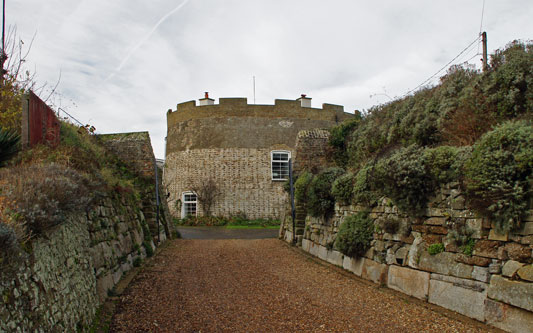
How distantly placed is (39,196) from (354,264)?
657 cm

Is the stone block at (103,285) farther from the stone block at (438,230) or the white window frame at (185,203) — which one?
the white window frame at (185,203)

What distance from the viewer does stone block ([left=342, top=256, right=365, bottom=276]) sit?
8.48 metres

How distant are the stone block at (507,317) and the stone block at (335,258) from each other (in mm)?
4544

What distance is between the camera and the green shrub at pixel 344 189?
9.49 meters

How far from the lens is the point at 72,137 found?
32.3 feet

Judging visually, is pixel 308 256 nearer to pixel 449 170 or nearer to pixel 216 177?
pixel 449 170

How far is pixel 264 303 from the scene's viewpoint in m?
6.60

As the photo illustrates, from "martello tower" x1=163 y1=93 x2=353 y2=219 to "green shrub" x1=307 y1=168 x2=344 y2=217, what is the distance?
13.0m

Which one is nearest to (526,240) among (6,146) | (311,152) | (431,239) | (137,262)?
(431,239)

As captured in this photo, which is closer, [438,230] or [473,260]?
[473,260]

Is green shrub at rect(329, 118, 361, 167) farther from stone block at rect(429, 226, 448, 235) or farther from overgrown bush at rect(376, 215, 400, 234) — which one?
stone block at rect(429, 226, 448, 235)

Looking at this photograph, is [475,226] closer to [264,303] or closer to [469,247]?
[469,247]

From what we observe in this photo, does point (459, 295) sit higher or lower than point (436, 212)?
lower

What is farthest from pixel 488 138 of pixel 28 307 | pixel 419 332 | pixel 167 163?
pixel 167 163
